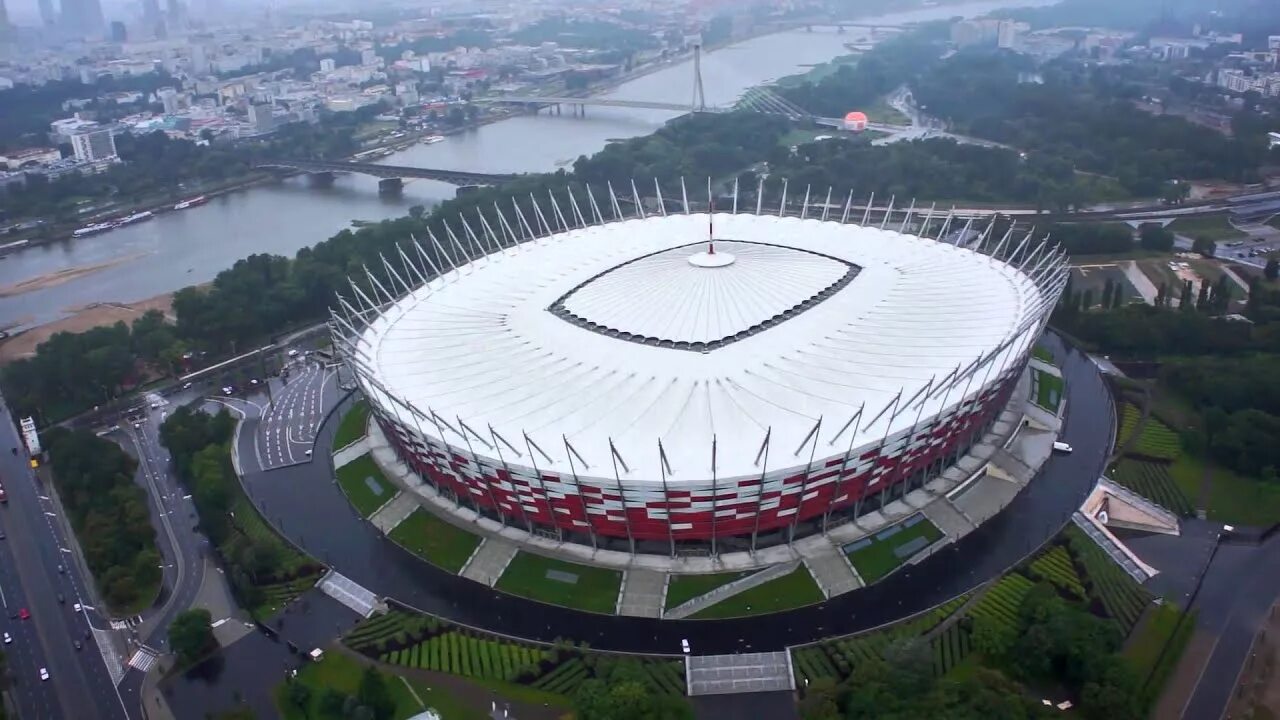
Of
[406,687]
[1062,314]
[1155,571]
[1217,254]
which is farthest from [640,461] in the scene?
[1217,254]

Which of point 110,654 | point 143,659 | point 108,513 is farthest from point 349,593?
point 108,513

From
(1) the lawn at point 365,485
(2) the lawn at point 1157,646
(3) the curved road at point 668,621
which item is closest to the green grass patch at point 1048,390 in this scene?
(3) the curved road at point 668,621

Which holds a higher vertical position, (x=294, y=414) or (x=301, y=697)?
(x=294, y=414)

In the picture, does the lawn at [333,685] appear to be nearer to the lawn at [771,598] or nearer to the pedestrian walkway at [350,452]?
the lawn at [771,598]

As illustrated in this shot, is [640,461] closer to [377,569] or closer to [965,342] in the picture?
[377,569]

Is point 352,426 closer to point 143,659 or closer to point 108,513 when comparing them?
point 108,513

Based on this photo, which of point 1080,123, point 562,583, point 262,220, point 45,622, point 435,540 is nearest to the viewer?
point 562,583
